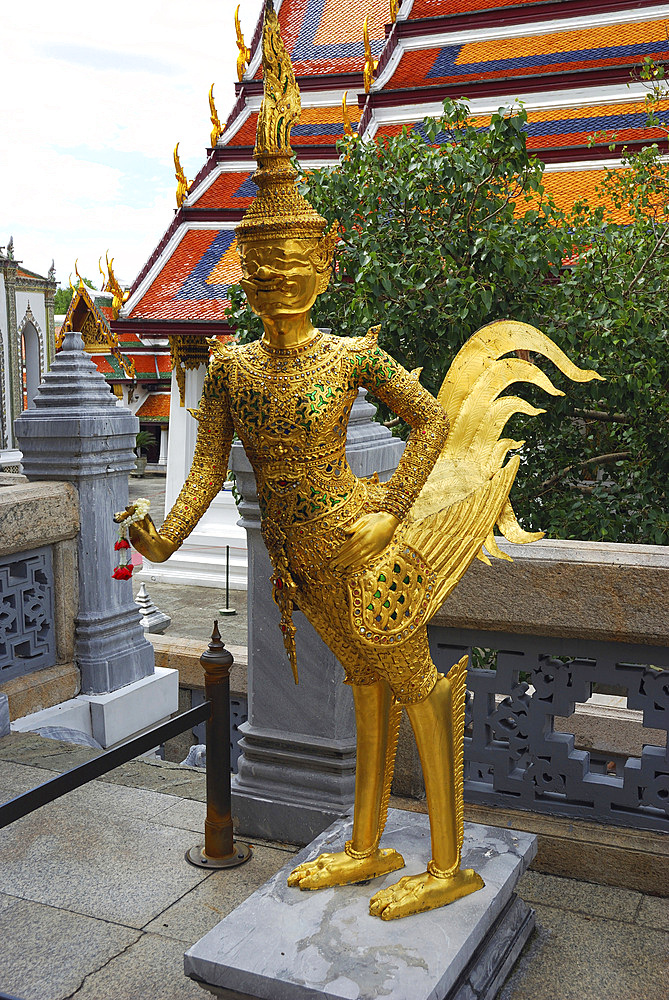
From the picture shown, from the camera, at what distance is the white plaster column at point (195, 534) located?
11000 millimetres

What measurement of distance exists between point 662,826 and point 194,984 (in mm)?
1549

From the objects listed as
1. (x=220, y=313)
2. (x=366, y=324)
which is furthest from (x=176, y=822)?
(x=220, y=313)

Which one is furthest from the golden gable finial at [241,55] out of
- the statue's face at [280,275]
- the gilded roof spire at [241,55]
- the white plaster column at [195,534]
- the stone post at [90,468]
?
the statue's face at [280,275]

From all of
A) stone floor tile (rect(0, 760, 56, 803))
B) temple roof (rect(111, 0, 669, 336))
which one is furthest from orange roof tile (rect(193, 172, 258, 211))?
stone floor tile (rect(0, 760, 56, 803))

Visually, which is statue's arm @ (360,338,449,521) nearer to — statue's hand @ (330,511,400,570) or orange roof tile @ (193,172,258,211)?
statue's hand @ (330,511,400,570)

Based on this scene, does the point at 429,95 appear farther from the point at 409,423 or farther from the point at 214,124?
the point at 409,423

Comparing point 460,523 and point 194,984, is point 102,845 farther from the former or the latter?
point 460,523

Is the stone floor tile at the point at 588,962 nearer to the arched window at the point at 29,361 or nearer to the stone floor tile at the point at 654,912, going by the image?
the stone floor tile at the point at 654,912

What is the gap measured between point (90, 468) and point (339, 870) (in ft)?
9.42

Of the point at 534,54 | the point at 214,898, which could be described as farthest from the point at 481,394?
the point at 534,54

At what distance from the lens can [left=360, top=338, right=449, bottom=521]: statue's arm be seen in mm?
2180

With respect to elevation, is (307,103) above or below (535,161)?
above

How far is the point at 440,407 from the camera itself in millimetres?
2260

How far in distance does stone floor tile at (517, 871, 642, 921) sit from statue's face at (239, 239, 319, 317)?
2.03m
